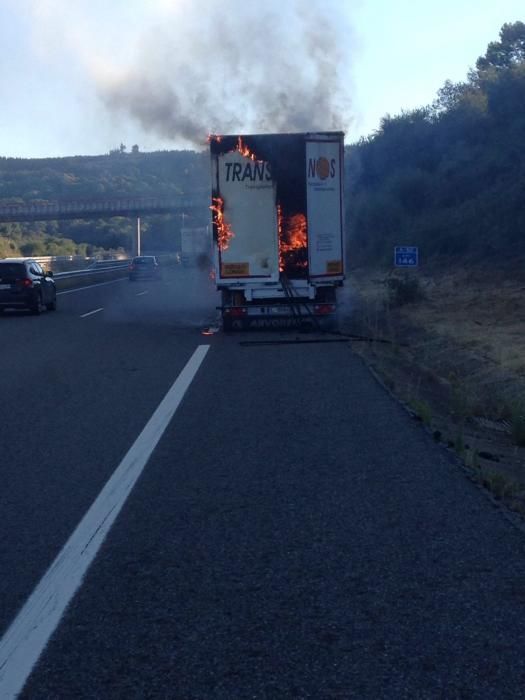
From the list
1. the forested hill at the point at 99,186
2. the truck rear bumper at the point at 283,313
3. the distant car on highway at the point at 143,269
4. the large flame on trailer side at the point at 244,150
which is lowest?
the truck rear bumper at the point at 283,313

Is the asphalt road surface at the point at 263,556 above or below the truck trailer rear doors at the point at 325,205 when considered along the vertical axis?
below

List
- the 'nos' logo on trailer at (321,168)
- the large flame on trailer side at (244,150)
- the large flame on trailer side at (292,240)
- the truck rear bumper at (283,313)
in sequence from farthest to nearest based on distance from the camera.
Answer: the truck rear bumper at (283,313)
the large flame on trailer side at (292,240)
the 'nos' logo on trailer at (321,168)
the large flame on trailer side at (244,150)

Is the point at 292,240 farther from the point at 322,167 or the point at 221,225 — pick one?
the point at 322,167

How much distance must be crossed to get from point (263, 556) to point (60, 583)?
129cm

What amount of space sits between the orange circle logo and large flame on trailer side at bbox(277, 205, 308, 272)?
91 centimetres

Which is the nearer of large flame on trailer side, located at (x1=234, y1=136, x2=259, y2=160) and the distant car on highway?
large flame on trailer side, located at (x1=234, y1=136, x2=259, y2=160)

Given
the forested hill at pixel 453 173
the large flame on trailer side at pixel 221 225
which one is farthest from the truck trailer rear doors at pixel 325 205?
the forested hill at pixel 453 173

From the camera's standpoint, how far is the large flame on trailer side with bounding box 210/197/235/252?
831 inches

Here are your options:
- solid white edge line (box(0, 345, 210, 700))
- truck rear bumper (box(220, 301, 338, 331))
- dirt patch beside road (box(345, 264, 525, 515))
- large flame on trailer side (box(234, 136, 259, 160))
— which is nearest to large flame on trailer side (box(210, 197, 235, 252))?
large flame on trailer side (box(234, 136, 259, 160))

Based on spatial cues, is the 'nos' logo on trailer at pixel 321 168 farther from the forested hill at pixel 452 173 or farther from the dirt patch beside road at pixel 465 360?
the forested hill at pixel 452 173

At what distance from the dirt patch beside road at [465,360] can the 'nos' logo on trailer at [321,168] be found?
342 centimetres

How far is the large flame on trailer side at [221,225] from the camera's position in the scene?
831 inches

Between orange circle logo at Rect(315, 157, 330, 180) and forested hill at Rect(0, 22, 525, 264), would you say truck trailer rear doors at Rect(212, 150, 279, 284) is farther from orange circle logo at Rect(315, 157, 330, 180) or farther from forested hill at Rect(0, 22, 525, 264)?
forested hill at Rect(0, 22, 525, 264)

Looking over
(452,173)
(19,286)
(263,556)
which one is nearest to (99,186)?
(452,173)
